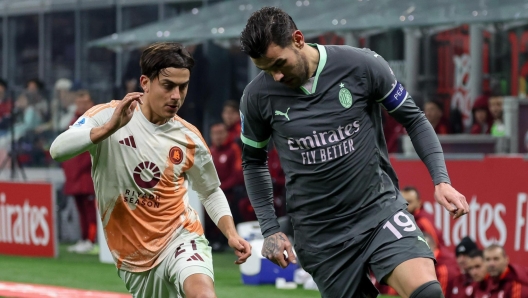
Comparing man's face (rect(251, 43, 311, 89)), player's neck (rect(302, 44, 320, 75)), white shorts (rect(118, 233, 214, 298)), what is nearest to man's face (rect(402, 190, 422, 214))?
white shorts (rect(118, 233, 214, 298))

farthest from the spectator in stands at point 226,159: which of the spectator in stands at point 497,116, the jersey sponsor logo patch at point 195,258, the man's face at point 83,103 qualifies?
the jersey sponsor logo patch at point 195,258

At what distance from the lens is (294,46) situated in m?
5.41

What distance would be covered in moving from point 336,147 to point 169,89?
4.18ft

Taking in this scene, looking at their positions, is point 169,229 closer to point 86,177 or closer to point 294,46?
point 294,46

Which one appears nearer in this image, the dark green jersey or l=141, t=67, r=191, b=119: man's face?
the dark green jersey

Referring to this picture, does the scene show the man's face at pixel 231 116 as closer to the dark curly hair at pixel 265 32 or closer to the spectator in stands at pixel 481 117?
the spectator in stands at pixel 481 117

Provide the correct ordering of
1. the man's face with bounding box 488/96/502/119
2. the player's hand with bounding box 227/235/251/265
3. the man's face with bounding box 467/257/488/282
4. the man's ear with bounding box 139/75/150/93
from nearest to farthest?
the player's hand with bounding box 227/235/251/265 → the man's ear with bounding box 139/75/150/93 → the man's face with bounding box 467/257/488/282 → the man's face with bounding box 488/96/502/119

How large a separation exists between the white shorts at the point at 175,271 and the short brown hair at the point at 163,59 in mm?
1024

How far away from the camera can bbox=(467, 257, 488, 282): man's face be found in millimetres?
10273

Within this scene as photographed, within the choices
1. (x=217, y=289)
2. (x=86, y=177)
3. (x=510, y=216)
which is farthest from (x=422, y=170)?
(x=86, y=177)

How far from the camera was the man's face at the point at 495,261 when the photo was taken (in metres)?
10.1

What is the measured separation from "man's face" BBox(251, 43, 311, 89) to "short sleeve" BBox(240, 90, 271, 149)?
247 millimetres

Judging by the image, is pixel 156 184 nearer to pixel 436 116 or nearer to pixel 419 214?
pixel 419 214

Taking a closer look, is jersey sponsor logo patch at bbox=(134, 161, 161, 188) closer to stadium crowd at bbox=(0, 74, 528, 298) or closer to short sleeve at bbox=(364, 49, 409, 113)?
short sleeve at bbox=(364, 49, 409, 113)
